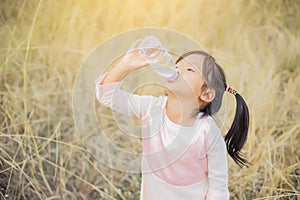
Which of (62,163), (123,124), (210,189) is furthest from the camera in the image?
(62,163)

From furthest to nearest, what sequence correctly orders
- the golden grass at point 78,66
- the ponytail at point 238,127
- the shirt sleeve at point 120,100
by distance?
the golden grass at point 78,66 < the ponytail at point 238,127 < the shirt sleeve at point 120,100

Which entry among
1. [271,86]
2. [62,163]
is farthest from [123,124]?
[271,86]

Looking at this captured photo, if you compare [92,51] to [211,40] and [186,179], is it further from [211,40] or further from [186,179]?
[186,179]

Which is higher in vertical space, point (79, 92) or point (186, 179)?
point (79, 92)

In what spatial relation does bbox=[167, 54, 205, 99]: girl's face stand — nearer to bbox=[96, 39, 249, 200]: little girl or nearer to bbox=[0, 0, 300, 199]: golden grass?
bbox=[96, 39, 249, 200]: little girl

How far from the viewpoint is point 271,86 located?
7.66 ft

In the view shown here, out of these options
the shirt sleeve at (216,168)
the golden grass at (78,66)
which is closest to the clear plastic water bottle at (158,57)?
the shirt sleeve at (216,168)

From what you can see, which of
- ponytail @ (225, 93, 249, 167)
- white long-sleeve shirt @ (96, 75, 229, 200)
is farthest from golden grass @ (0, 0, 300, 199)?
white long-sleeve shirt @ (96, 75, 229, 200)

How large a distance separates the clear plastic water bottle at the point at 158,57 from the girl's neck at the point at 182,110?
0.08m

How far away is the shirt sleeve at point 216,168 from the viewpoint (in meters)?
1.70

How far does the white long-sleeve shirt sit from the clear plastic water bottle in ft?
0.38

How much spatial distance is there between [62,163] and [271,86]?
984 mm

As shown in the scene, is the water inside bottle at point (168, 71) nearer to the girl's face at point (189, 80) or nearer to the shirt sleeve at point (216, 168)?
the girl's face at point (189, 80)

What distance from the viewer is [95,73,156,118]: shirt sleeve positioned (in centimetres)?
164
